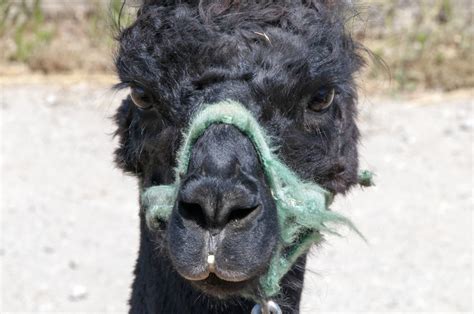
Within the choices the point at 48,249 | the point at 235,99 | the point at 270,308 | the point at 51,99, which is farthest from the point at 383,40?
the point at 270,308

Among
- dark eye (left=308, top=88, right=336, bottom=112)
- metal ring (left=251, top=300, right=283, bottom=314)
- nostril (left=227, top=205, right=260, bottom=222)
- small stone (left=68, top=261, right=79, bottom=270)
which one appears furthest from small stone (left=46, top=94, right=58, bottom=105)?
nostril (left=227, top=205, right=260, bottom=222)

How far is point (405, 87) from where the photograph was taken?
37.4 ft

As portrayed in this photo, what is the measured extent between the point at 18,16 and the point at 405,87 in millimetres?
4763

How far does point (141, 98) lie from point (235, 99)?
1.70ft

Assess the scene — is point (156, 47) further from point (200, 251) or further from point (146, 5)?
point (200, 251)

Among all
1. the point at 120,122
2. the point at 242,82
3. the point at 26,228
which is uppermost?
the point at 242,82

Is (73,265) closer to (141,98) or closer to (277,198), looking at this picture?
(141,98)

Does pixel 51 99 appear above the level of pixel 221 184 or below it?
below

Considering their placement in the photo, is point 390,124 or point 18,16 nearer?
point 390,124

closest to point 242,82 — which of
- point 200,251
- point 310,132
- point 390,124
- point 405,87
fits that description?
point 310,132

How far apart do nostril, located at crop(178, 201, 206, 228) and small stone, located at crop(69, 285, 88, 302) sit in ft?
15.9

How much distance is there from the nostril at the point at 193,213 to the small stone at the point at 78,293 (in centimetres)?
484

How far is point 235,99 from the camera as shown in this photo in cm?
402

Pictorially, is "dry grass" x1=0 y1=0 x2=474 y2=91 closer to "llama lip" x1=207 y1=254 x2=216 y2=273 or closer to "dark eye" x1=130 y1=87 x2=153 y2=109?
"dark eye" x1=130 y1=87 x2=153 y2=109
